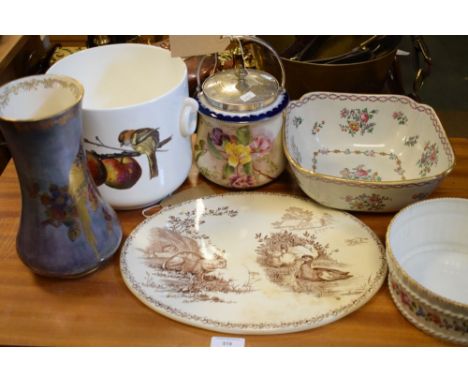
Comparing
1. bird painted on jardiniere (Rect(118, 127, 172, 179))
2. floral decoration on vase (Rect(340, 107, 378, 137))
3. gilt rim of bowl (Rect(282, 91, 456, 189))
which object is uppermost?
bird painted on jardiniere (Rect(118, 127, 172, 179))

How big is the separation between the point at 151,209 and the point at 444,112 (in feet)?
2.84

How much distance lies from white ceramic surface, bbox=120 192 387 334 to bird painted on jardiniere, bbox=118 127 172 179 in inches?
3.4

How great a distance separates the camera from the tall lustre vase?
1.53 ft

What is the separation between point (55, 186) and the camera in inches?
19.5

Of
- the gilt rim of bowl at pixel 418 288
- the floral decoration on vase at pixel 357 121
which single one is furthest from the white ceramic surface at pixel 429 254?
the floral decoration on vase at pixel 357 121

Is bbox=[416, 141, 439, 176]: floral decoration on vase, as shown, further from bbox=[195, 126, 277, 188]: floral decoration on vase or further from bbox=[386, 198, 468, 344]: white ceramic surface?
bbox=[195, 126, 277, 188]: floral decoration on vase

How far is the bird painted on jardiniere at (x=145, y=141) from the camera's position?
569 millimetres

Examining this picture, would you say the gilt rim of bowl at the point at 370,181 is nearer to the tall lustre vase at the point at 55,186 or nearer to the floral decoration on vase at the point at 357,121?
the floral decoration on vase at the point at 357,121

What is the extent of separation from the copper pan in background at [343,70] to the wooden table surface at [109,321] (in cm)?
35

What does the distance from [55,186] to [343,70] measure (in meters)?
0.46

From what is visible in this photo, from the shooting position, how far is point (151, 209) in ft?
2.15

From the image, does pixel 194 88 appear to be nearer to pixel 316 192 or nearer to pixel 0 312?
pixel 316 192

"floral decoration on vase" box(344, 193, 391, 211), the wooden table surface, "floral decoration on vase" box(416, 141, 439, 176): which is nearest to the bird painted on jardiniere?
the wooden table surface

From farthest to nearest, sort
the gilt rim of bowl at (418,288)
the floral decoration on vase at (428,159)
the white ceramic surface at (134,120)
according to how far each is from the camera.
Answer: the floral decoration on vase at (428,159)
the white ceramic surface at (134,120)
the gilt rim of bowl at (418,288)
